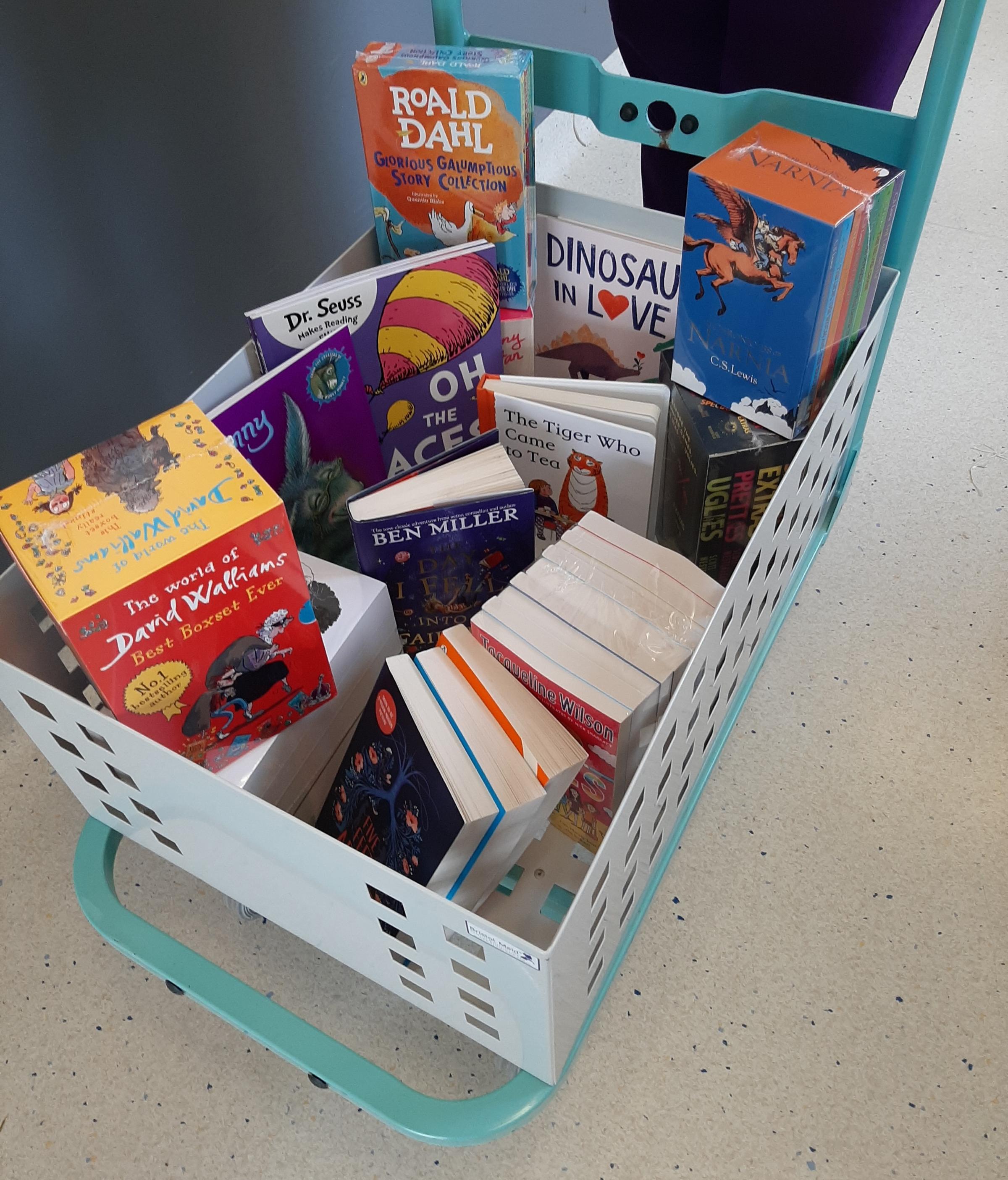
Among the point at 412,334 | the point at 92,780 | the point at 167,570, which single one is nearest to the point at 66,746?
the point at 92,780

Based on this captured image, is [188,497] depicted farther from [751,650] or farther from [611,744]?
[751,650]

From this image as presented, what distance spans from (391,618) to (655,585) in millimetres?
237

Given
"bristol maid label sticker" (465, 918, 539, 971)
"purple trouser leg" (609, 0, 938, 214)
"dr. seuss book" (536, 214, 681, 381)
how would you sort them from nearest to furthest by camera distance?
"bristol maid label sticker" (465, 918, 539, 971), "purple trouser leg" (609, 0, 938, 214), "dr. seuss book" (536, 214, 681, 381)

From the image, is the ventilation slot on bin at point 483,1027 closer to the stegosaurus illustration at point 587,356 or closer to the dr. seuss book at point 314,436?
the dr. seuss book at point 314,436

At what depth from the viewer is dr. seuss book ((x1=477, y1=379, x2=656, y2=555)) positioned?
83 cm

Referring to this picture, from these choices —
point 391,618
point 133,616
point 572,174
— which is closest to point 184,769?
point 133,616

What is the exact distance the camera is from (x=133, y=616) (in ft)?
1.99

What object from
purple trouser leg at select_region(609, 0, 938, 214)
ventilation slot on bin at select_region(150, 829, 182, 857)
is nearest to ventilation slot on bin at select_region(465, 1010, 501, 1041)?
ventilation slot on bin at select_region(150, 829, 182, 857)

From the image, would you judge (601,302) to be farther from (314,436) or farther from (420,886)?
(420,886)

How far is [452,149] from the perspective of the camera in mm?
856

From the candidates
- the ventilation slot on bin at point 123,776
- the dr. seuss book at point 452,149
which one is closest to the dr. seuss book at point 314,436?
the dr. seuss book at point 452,149

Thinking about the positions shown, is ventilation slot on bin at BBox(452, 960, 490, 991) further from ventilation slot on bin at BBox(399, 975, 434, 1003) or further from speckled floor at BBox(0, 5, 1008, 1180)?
speckled floor at BBox(0, 5, 1008, 1180)

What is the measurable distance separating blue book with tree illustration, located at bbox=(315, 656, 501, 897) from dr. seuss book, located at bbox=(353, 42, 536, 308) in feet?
1.49

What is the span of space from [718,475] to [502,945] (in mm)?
466
